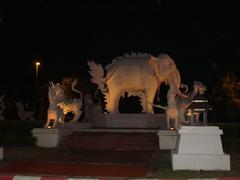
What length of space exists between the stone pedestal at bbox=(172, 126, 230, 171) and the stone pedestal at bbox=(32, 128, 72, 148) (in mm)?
7387

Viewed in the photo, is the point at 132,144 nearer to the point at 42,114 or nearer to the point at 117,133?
the point at 117,133

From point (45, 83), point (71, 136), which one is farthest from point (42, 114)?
point (71, 136)

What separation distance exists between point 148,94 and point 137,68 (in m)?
1.38

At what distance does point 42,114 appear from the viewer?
35500mm

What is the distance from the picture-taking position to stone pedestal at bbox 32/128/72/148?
17.8 meters

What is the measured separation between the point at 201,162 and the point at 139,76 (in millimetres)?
11745

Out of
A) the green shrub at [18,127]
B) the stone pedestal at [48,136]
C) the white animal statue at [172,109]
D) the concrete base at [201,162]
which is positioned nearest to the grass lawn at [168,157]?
the concrete base at [201,162]

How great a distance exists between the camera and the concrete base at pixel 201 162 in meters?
11.3

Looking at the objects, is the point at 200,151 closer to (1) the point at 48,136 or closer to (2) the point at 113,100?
(1) the point at 48,136

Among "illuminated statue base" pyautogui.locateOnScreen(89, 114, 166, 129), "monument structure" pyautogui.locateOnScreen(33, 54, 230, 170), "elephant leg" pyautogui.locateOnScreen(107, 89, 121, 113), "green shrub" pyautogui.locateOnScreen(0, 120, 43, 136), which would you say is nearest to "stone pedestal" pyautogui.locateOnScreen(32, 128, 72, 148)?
"monument structure" pyautogui.locateOnScreen(33, 54, 230, 170)

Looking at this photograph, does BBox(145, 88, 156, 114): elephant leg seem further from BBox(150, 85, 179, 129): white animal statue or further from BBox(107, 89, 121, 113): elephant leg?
BBox(150, 85, 179, 129): white animal statue

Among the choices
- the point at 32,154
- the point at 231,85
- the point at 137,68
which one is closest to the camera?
the point at 32,154

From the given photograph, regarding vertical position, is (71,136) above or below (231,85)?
below

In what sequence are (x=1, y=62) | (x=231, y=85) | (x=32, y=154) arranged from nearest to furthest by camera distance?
(x=32, y=154) → (x=231, y=85) → (x=1, y=62)
